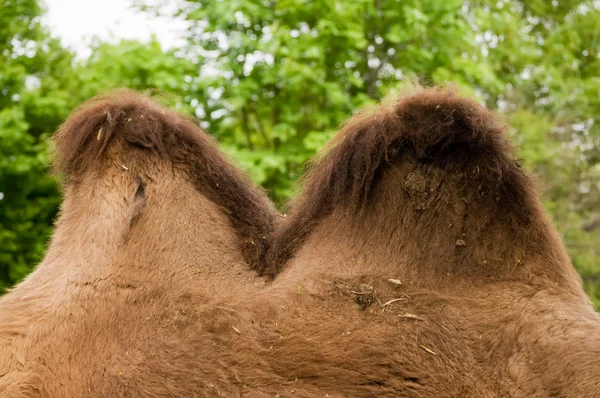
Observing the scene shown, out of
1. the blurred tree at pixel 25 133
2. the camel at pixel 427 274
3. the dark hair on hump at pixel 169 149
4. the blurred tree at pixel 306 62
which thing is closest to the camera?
the camel at pixel 427 274

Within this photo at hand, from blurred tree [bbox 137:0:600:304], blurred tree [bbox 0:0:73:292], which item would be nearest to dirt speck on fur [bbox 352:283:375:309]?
blurred tree [bbox 137:0:600:304]

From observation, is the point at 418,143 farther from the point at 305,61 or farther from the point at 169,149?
the point at 305,61

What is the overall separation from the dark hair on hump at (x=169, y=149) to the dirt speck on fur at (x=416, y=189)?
76 centimetres

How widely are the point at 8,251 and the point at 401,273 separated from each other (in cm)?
1196

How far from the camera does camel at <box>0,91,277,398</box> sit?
308cm

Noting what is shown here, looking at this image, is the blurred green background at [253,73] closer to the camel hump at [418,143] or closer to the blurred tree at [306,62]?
the blurred tree at [306,62]

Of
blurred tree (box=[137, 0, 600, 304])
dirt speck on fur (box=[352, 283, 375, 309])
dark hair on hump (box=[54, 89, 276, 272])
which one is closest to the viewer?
dirt speck on fur (box=[352, 283, 375, 309])

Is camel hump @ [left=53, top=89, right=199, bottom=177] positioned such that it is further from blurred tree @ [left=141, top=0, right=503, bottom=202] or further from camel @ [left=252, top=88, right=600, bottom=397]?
blurred tree @ [left=141, top=0, right=503, bottom=202]

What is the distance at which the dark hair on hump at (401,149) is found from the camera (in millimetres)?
3188

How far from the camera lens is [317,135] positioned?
11.5m

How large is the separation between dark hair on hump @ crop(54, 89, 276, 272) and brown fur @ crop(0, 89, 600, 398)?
0.19 metres

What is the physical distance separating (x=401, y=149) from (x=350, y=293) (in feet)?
2.15

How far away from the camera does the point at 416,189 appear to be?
3193 mm

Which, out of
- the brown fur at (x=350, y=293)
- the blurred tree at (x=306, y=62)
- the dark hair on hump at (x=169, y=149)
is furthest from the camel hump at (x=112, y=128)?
the blurred tree at (x=306, y=62)
